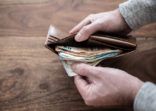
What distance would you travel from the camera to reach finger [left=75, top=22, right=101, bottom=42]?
32.7 inches

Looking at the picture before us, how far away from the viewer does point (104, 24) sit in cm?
88

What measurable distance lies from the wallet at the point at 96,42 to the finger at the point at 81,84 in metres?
0.08

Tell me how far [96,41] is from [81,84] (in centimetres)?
11

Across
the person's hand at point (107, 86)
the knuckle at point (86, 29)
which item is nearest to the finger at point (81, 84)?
the person's hand at point (107, 86)

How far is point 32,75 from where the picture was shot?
86 centimetres

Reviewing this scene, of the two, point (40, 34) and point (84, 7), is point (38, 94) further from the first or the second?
point (84, 7)

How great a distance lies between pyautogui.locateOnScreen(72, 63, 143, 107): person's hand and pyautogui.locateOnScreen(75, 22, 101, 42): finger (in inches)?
2.7

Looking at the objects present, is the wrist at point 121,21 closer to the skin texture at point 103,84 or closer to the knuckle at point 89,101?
the skin texture at point 103,84

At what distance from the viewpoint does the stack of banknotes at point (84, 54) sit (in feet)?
2.68

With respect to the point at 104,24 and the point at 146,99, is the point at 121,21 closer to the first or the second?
the point at 104,24

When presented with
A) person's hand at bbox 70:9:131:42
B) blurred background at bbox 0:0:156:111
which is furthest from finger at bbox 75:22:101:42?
blurred background at bbox 0:0:156:111

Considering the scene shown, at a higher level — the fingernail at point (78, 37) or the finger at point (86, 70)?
the fingernail at point (78, 37)

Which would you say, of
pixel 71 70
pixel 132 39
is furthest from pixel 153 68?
pixel 71 70

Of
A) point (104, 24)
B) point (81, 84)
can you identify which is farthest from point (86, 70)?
point (104, 24)
